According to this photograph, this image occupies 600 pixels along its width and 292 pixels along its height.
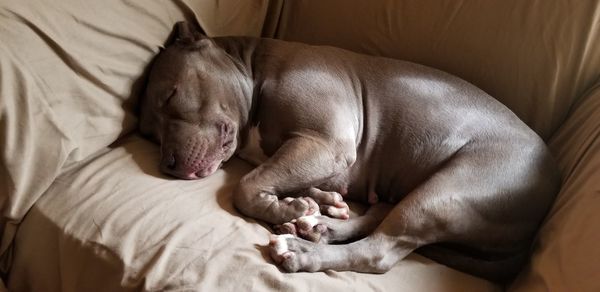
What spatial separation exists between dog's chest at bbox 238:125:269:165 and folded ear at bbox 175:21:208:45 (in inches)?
12.8

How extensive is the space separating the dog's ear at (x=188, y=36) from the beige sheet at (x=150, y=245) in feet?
1.38

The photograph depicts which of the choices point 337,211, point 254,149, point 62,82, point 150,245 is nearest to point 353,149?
point 337,211

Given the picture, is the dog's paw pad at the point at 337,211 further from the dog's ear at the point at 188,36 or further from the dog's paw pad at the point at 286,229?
the dog's ear at the point at 188,36

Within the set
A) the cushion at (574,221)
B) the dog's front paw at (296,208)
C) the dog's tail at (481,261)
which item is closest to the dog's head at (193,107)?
the dog's front paw at (296,208)

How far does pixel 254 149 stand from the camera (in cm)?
193

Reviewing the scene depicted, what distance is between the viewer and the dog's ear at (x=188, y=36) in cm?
190

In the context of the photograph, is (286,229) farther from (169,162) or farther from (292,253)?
(169,162)

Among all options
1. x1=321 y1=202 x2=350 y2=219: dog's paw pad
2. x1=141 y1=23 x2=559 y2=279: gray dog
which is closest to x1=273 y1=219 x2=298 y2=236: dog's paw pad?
x1=141 y1=23 x2=559 y2=279: gray dog

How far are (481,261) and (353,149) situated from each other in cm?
48

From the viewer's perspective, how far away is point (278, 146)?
1882 mm

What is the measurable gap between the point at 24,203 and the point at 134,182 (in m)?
0.27

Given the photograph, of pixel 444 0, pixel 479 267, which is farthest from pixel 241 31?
pixel 479 267

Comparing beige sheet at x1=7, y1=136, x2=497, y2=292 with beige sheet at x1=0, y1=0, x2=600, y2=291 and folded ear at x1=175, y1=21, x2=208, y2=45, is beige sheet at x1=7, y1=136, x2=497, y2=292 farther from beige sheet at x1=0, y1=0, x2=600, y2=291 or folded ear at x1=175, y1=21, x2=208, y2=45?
folded ear at x1=175, y1=21, x2=208, y2=45

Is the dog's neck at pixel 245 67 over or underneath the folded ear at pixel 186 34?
underneath
